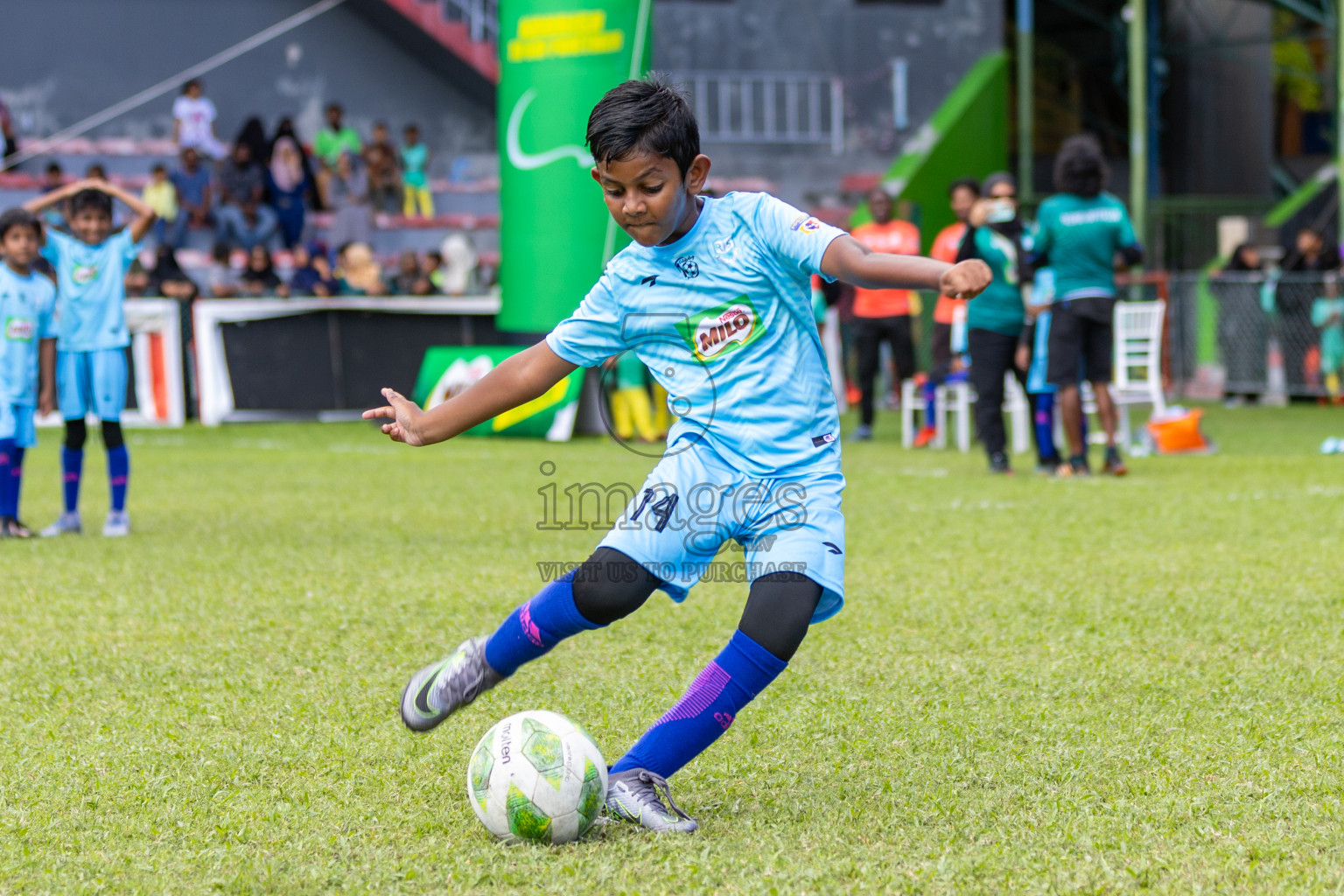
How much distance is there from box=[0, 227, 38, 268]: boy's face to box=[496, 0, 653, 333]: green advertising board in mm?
5983

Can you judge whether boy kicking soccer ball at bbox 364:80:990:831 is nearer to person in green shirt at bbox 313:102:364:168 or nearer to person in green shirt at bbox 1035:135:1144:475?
person in green shirt at bbox 1035:135:1144:475

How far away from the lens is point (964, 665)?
15.0 feet

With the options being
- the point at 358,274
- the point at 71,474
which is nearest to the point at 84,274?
the point at 71,474

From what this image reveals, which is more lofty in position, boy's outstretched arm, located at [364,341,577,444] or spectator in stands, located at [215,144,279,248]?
spectator in stands, located at [215,144,279,248]

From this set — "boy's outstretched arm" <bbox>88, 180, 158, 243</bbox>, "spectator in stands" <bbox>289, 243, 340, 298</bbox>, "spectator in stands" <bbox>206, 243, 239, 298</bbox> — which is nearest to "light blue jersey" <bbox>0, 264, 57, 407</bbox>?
"boy's outstretched arm" <bbox>88, 180, 158, 243</bbox>

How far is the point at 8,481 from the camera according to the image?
25.6 ft

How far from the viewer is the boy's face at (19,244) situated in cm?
763

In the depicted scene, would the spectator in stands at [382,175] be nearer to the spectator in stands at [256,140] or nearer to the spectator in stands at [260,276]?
the spectator in stands at [256,140]

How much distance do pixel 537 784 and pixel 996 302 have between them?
744 cm

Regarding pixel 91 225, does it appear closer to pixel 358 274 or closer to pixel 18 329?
pixel 18 329

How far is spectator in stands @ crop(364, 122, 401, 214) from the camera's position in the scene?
2086cm

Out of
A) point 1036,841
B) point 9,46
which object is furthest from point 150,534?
point 9,46

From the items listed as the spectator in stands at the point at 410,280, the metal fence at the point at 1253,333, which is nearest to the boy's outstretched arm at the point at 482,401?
the spectator in stands at the point at 410,280

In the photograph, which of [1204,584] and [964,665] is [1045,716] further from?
[1204,584]
